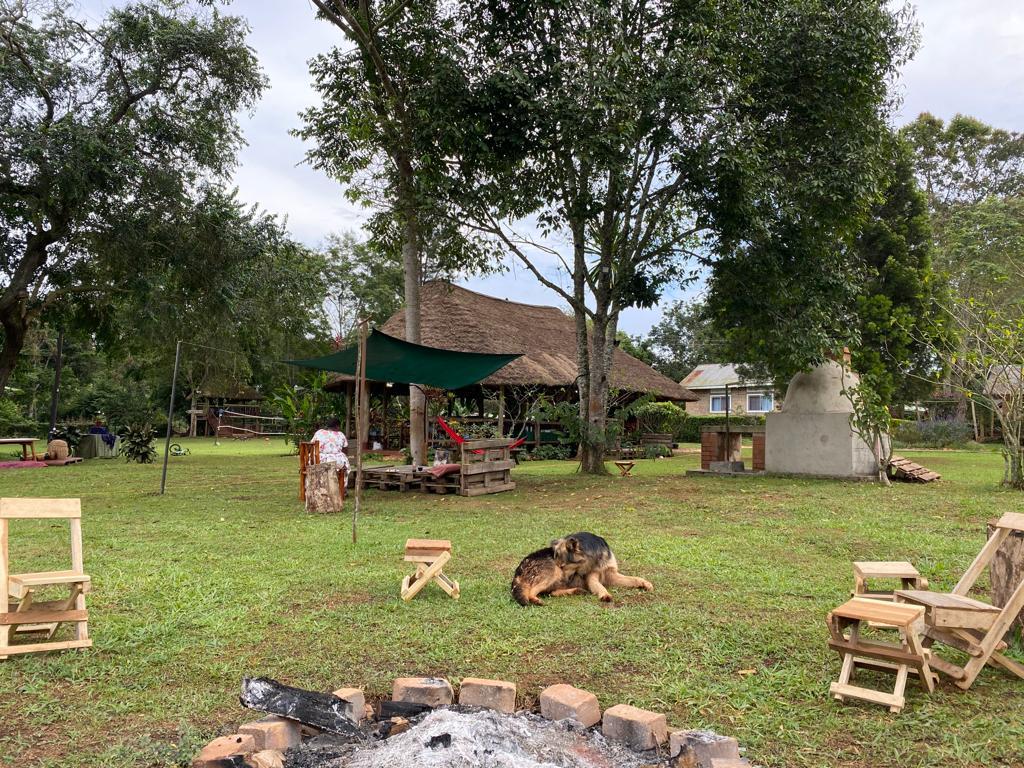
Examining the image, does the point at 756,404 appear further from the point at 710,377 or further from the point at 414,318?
the point at 414,318

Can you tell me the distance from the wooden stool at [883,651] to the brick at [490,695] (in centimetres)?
128

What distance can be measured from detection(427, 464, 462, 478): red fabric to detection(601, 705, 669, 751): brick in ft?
24.5

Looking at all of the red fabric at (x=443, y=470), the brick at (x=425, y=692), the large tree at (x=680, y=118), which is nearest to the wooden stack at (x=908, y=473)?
the large tree at (x=680, y=118)

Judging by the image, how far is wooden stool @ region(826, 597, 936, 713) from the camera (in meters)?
2.74

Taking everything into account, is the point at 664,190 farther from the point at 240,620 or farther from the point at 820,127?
the point at 240,620

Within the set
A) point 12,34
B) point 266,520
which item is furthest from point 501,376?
point 12,34

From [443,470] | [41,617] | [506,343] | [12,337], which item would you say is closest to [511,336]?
[506,343]

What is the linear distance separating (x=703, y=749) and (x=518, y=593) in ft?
6.61

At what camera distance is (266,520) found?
7629 mm

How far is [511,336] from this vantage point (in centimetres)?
1930

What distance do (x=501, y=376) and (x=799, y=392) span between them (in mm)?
6843

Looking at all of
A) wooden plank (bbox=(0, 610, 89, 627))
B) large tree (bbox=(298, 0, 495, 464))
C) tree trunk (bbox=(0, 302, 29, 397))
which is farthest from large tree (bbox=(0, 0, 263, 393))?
wooden plank (bbox=(0, 610, 89, 627))

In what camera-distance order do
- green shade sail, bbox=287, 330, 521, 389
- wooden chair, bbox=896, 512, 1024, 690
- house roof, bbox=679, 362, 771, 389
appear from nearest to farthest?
wooden chair, bbox=896, 512, 1024, 690, green shade sail, bbox=287, 330, 521, 389, house roof, bbox=679, 362, 771, 389

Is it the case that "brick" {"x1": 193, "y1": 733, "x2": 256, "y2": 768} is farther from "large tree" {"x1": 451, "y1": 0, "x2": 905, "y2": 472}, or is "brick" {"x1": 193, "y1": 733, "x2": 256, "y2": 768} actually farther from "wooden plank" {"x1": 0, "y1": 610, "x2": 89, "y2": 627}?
"large tree" {"x1": 451, "y1": 0, "x2": 905, "y2": 472}
